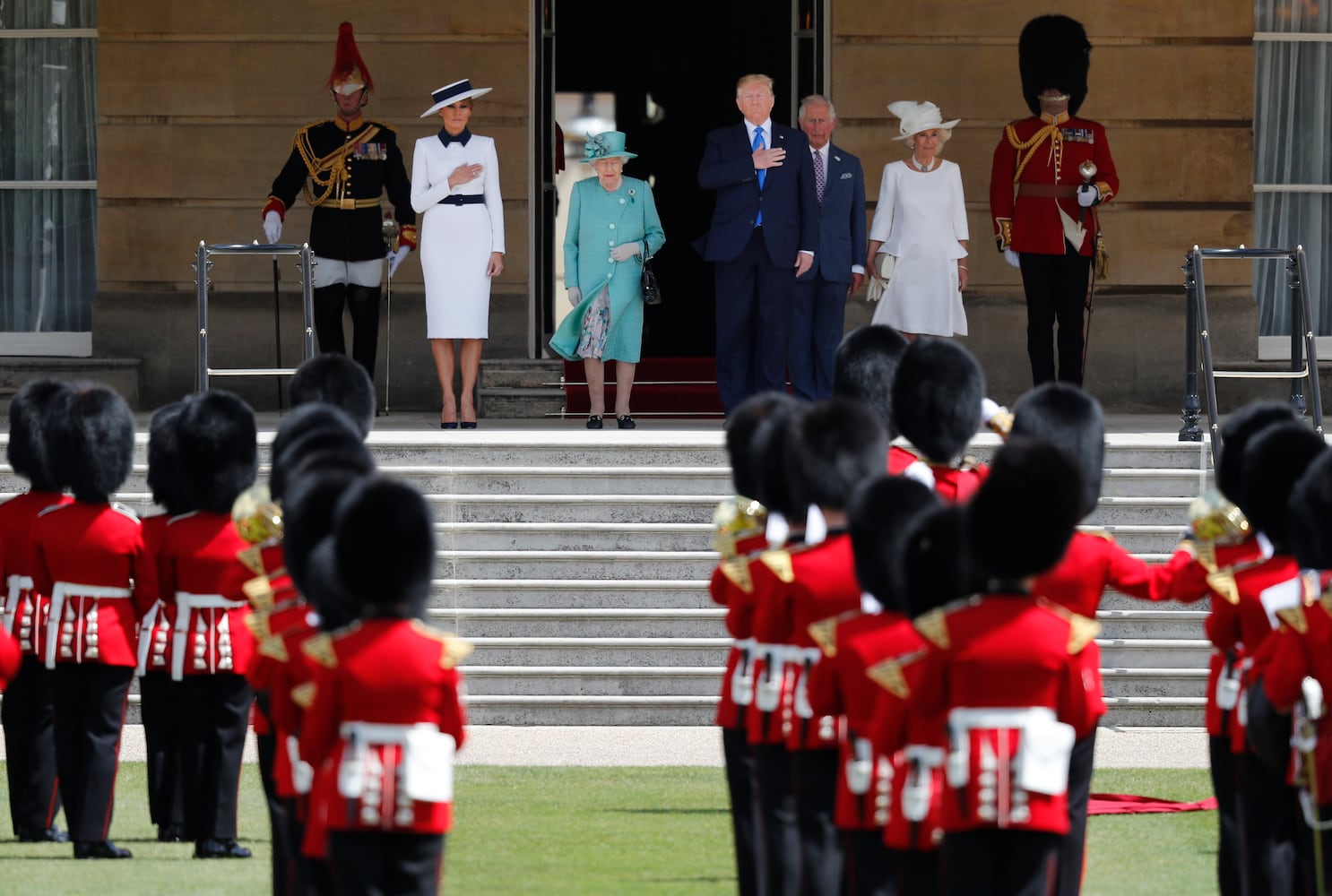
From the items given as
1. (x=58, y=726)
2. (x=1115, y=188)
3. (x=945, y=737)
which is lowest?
(x=58, y=726)

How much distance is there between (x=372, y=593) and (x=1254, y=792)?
2214 mm

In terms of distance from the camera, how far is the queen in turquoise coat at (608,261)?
11164mm

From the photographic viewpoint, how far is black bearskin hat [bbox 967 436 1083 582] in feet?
14.9

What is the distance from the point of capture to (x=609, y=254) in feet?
36.8

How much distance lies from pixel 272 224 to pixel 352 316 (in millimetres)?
596

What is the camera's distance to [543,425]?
11.8 metres

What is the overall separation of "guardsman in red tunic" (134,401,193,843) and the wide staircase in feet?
7.79

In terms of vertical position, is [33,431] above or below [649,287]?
below

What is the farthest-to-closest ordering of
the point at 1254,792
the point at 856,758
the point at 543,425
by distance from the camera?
the point at 543,425
the point at 1254,792
the point at 856,758

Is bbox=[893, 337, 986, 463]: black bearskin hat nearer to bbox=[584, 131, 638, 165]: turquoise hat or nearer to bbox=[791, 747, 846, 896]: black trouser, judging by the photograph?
bbox=[791, 747, 846, 896]: black trouser

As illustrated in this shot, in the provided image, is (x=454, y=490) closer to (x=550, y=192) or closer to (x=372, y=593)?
(x=550, y=192)

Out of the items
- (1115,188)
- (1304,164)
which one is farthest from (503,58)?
(1304,164)

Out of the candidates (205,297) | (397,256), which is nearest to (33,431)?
(205,297)

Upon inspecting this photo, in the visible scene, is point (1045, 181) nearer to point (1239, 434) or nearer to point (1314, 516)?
point (1239, 434)
